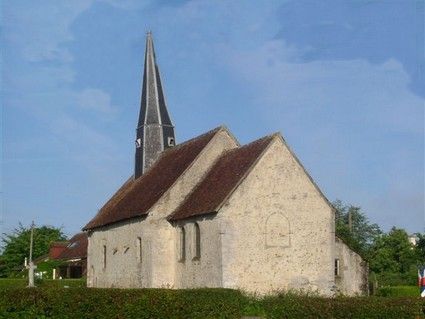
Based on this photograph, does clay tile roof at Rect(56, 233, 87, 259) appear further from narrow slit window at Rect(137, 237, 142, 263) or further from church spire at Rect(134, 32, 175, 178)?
narrow slit window at Rect(137, 237, 142, 263)

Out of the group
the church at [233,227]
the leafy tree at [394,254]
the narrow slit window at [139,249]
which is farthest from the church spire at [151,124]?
the leafy tree at [394,254]

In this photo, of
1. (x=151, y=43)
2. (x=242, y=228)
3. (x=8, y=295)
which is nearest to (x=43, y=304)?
(x=8, y=295)

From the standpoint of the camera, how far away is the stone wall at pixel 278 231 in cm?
2934

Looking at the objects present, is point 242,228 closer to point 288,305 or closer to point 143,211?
point 143,211

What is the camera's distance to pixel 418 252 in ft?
265

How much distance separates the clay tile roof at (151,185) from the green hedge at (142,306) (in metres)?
12.2

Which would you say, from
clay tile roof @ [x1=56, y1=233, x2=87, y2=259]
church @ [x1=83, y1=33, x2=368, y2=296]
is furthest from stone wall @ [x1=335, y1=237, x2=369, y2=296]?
clay tile roof @ [x1=56, y1=233, x2=87, y2=259]

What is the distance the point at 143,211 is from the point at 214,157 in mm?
4419

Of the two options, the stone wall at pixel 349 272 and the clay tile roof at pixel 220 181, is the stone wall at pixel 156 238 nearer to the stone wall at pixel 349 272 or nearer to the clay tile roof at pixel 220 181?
the clay tile roof at pixel 220 181

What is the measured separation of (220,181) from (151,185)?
6019 millimetres

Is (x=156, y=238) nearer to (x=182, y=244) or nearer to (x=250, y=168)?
(x=182, y=244)

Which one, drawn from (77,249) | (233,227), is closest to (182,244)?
(233,227)

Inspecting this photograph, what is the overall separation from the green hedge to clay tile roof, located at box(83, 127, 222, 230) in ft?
40.1

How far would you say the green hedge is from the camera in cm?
2030
